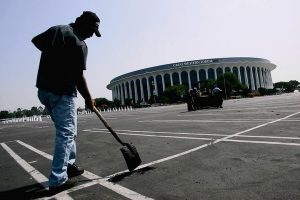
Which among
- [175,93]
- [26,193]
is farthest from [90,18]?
[175,93]

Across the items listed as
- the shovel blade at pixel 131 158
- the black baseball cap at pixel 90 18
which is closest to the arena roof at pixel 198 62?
the shovel blade at pixel 131 158

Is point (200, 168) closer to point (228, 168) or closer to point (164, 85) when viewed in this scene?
point (228, 168)

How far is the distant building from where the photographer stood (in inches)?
5103

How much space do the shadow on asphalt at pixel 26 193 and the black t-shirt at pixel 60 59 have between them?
1209mm

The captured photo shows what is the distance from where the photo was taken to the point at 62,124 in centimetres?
379

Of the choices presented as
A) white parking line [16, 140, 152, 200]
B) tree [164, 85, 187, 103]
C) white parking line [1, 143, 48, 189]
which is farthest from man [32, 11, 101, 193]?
tree [164, 85, 187, 103]

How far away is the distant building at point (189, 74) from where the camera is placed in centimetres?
12962

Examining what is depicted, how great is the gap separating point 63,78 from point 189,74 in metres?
130

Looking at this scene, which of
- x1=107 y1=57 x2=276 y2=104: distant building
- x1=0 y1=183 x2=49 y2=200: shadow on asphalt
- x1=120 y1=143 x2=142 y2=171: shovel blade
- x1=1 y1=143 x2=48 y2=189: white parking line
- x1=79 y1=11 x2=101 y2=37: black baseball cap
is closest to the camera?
x1=0 y1=183 x2=49 y2=200: shadow on asphalt

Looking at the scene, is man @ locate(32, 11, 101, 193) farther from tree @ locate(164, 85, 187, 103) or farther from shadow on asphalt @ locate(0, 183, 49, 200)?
tree @ locate(164, 85, 187, 103)

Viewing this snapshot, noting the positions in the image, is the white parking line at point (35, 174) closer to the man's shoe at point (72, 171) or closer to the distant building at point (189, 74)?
the man's shoe at point (72, 171)

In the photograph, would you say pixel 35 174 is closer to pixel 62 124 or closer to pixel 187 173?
pixel 62 124

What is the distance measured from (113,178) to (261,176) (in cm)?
179

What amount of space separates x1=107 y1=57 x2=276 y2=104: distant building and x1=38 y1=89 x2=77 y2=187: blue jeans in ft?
391
